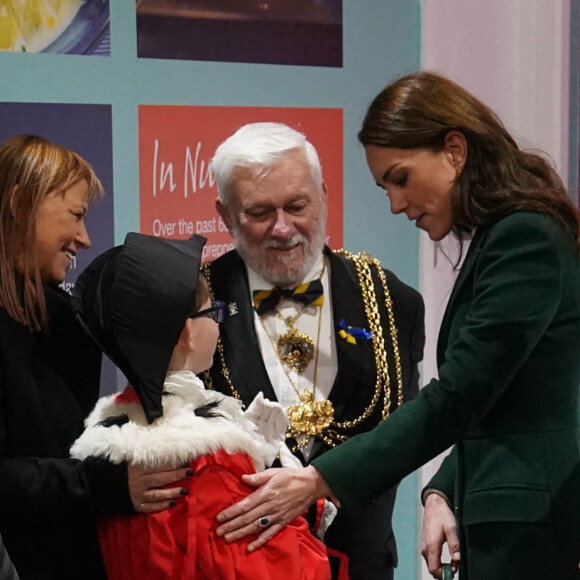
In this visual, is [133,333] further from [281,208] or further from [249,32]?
Result: [249,32]

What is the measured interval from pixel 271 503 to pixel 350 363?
0.70 meters

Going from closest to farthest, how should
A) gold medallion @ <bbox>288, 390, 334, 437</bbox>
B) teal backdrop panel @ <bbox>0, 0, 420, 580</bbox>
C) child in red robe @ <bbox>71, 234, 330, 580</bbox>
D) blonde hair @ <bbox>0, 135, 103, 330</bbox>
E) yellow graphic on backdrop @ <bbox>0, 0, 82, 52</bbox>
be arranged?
child in red robe @ <bbox>71, 234, 330, 580</bbox>, blonde hair @ <bbox>0, 135, 103, 330</bbox>, gold medallion @ <bbox>288, 390, 334, 437</bbox>, yellow graphic on backdrop @ <bbox>0, 0, 82, 52</bbox>, teal backdrop panel @ <bbox>0, 0, 420, 580</bbox>

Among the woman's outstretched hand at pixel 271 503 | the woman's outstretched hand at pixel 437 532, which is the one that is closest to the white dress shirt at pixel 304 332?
the woman's outstretched hand at pixel 437 532

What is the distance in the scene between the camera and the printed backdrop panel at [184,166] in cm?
326

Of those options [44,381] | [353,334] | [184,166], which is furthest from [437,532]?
[184,166]

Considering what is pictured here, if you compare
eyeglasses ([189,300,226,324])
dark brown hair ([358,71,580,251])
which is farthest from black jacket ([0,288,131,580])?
dark brown hair ([358,71,580,251])

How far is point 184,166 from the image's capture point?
334cm

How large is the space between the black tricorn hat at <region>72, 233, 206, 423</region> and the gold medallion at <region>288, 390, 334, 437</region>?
2.29 ft

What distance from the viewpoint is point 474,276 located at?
6.88 ft

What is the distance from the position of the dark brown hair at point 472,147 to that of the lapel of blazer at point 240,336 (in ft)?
2.24

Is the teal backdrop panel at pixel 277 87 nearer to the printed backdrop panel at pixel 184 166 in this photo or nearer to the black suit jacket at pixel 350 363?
the printed backdrop panel at pixel 184 166

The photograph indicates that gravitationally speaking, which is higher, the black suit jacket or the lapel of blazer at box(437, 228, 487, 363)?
the lapel of blazer at box(437, 228, 487, 363)

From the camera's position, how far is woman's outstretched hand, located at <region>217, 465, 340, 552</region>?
6.55 feet

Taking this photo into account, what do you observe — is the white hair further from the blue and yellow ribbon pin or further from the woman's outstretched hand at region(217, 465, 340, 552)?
the woman's outstretched hand at region(217, 465, 340, 552)
